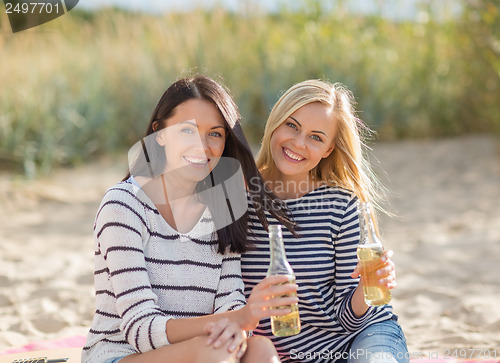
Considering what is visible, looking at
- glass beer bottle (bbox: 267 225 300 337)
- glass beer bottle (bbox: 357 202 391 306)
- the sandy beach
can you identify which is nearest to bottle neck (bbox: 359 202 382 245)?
glass beer bottle (bbox: 357 202 391 306)

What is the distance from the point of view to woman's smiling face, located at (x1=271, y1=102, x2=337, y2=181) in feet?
9.53

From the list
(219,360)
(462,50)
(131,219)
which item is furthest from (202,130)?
(462,50)

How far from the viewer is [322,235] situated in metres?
2.84

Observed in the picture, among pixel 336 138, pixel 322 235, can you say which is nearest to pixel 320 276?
pixel 322 235

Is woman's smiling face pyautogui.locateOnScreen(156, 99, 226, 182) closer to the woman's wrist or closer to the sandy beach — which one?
the woman's wrist

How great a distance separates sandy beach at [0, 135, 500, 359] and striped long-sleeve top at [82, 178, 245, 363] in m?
1.48

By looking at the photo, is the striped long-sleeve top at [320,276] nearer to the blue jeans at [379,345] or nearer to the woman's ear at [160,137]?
the blue jeans at [379,345]

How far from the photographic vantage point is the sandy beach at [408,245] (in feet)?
13.1

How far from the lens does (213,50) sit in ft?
28.0

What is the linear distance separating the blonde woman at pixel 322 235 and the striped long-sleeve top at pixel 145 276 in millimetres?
284

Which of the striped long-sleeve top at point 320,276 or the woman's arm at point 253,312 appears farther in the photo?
the striped long-sleeve top at point 320,276

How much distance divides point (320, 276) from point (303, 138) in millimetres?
649

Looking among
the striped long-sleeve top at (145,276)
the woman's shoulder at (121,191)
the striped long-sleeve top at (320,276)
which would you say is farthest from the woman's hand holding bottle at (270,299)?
the woman's shoulder at (121,191)

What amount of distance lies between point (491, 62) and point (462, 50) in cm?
71
